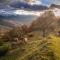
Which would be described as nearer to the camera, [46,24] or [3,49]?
[3,49]

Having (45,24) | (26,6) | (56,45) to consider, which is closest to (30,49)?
(56,45)

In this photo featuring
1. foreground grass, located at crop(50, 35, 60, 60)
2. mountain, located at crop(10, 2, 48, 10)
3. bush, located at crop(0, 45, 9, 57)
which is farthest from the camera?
mountain, located at crop(10, 2, 48, 10)

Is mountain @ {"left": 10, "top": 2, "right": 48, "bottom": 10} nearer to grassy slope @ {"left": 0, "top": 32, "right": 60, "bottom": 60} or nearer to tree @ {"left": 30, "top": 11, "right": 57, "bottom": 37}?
tree @ {"left": 30, "top": 11, "right": 57, "bottom": 37}

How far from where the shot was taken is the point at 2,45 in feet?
10.3

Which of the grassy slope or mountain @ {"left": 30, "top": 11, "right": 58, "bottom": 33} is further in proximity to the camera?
mountain @ {"left": 30, "top": 11, "right": 58, "bottom": 33}

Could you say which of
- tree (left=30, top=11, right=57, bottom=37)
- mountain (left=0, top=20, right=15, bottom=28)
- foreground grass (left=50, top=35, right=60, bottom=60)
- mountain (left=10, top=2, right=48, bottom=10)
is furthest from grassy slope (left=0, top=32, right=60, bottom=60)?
mountain (left=10, top=2, right=48, bottom=10)

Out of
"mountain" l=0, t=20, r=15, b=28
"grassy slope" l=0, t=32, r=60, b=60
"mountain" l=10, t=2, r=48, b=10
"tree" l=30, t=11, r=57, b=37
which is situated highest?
"mountain" l=10, t=2, r=48, b=10

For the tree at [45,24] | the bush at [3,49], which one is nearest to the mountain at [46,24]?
the tree at [45,24]

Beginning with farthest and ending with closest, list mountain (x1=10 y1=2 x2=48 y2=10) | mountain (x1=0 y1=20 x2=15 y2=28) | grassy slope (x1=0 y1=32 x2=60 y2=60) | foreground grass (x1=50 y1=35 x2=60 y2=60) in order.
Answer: mountain (x1=10 y1=2 x2=48 y2=10) → mountain (x1=0 y1=20 x2=15 y2=28) → grassy slope (x1=0 y1=32 x2=60 y2=60) → foreground grass (x1=50 y1=35 x2=60 y2=60)

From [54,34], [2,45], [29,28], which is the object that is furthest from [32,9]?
[2,45]

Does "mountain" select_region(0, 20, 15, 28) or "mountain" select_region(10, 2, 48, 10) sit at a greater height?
"mountain" select_region(10, 2, 48, 10)

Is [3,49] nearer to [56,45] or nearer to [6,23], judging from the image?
[56,45]

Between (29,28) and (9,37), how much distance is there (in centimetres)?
60

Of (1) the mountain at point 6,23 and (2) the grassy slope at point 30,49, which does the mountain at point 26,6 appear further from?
(2) the grassy slope at point 30,49
